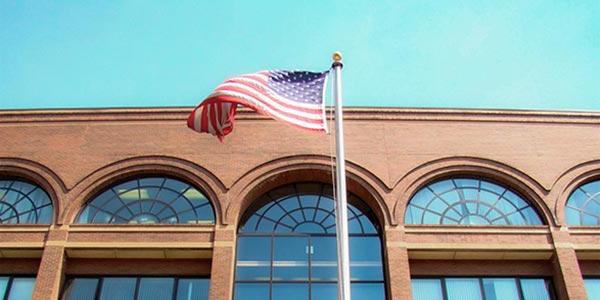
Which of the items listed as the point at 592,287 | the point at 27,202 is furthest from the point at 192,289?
the point at 592,287

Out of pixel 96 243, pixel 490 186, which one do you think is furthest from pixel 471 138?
pixel 96 243

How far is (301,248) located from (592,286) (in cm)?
863

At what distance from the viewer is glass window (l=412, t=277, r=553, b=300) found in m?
19.2

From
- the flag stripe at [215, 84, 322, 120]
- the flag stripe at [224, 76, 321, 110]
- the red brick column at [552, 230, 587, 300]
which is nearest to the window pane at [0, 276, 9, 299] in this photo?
the flag stripe at [215, 84, 322, 120]

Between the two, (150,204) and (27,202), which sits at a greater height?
(27,202)

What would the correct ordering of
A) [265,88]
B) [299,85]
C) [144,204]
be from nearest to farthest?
[265,88], [299,85], [144,204]

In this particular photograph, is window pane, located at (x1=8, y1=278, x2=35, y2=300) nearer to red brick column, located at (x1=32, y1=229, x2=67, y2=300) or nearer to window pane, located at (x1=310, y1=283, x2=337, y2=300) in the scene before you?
red brick column, located at (x1=32, y1=229, x2=67, y2=300)

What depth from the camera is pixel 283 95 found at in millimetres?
14508

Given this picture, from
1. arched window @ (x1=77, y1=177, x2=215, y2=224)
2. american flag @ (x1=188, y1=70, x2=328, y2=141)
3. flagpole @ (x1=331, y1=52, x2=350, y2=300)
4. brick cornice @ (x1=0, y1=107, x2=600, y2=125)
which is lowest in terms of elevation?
flagpole @ (x1=331, y1=52, x2=350, y2=300)

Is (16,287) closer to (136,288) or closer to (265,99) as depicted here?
(136,288)

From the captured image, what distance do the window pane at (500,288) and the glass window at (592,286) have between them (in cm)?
207

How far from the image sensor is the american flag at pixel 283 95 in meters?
14.0

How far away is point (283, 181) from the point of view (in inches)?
834

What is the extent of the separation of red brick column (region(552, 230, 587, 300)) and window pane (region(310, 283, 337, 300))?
6428 mm
